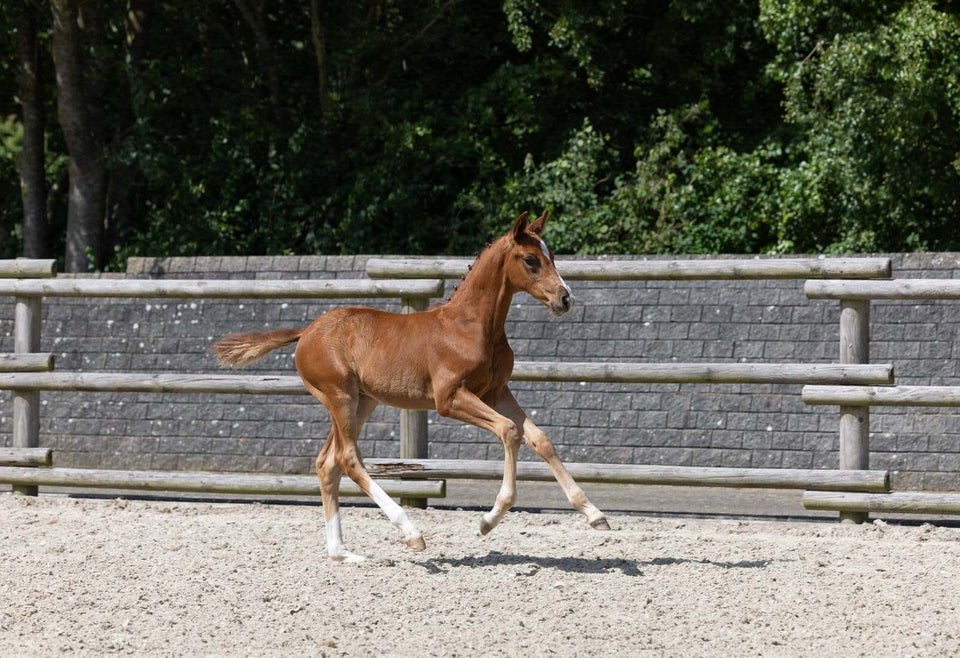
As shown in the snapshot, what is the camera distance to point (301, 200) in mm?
18859

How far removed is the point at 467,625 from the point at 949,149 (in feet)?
36.5

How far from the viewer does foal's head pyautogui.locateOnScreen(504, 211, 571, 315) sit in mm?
6953

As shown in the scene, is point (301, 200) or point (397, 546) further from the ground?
point (301, 200)

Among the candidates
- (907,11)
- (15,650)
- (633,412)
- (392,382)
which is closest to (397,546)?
(392,382)

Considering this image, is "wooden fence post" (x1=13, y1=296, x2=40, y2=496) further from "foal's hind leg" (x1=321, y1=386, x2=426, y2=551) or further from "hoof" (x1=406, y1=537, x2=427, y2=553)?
"hoof" (x1=406, y1=537, x2=427, y2=553)

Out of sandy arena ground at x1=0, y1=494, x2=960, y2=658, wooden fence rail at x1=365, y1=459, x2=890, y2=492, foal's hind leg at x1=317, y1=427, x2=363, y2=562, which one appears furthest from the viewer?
wooden fence rail at x1=365, y1=459, x2=890, y2=492

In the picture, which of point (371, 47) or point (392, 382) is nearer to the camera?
point (392, 382)

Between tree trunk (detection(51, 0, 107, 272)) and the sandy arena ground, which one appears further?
tree trunk (detection(51, 0, 107, 272))

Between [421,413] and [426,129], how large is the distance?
909 cm

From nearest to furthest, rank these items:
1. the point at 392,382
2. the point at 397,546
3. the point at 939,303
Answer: the point at 392,382, the point at 397,546, the point at 939,303

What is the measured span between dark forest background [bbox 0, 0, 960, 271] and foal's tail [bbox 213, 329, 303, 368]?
958cm

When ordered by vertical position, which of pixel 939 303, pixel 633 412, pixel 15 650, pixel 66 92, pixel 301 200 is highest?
pixel 66 92

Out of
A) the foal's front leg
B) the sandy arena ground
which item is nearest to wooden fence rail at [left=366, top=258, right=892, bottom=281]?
the sandy arena ground

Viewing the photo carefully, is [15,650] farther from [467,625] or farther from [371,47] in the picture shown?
[371,47]
